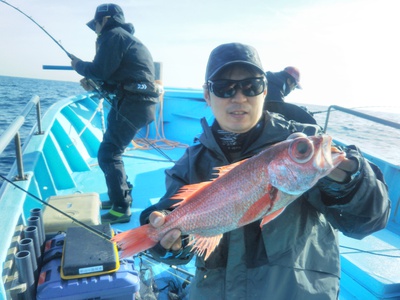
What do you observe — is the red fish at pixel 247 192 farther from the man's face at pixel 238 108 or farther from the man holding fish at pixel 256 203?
the man's face at pixel 238 108

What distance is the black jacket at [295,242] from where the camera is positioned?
68.1 inches

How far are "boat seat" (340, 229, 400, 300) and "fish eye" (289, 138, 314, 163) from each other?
2150mm

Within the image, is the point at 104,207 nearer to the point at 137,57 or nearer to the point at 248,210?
the point at 137,57

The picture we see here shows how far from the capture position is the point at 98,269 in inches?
94.6

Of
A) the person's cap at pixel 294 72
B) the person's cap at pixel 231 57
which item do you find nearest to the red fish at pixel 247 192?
the person's cap at pixel 231 57

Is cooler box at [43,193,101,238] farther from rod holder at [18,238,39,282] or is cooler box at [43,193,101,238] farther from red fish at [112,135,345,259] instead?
red fish at [112,135,345,259]

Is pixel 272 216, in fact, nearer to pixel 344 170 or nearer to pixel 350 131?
pixel 344 170

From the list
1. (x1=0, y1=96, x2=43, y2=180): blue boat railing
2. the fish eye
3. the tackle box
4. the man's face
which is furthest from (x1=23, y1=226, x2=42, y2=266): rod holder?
the fish eye

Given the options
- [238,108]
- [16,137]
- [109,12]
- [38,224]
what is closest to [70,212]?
[38,224]

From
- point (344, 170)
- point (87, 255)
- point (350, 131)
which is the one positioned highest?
point (344, 170)

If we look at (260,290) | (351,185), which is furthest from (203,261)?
(351,185)

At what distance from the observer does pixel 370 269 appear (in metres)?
3.12

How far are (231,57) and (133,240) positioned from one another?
4.48 feet

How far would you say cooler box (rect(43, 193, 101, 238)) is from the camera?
10.6 ft
